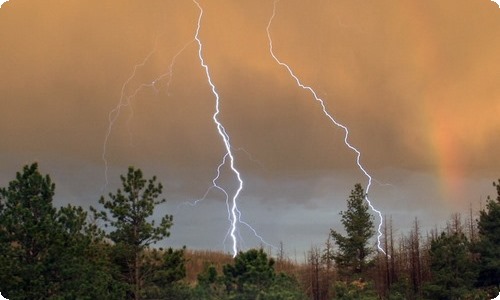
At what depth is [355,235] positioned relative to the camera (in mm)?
34188

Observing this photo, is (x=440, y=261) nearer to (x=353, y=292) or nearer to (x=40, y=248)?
(x=353, y=292)

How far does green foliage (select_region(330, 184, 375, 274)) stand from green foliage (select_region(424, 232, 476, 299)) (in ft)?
19.8

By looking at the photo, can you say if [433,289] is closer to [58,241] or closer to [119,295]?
[119,295]

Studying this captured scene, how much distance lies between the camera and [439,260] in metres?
28.2

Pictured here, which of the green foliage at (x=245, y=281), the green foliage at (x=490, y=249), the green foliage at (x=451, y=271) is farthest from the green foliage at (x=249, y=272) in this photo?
the green foliage at (x=490, y=249)

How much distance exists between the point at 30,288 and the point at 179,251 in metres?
5.19

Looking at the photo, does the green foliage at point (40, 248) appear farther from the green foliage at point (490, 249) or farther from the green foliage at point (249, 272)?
the green foliage at point (490, 249)

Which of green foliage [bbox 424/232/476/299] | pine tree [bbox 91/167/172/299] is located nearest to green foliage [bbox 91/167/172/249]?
pine tree [bbox 91/167/172/299]

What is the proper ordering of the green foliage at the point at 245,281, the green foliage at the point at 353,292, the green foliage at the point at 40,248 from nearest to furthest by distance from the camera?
the green foliage at the point at 40,248, the green foliage at the point at 245,281, the green foliage at the point at 353,292

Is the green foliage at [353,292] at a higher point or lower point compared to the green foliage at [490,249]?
lower

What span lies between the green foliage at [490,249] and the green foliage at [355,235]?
247 inches

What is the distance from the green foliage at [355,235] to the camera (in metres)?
34.2

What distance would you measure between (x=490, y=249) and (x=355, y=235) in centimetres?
727

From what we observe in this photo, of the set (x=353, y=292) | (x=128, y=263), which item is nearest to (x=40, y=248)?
(x=128, y=263)
